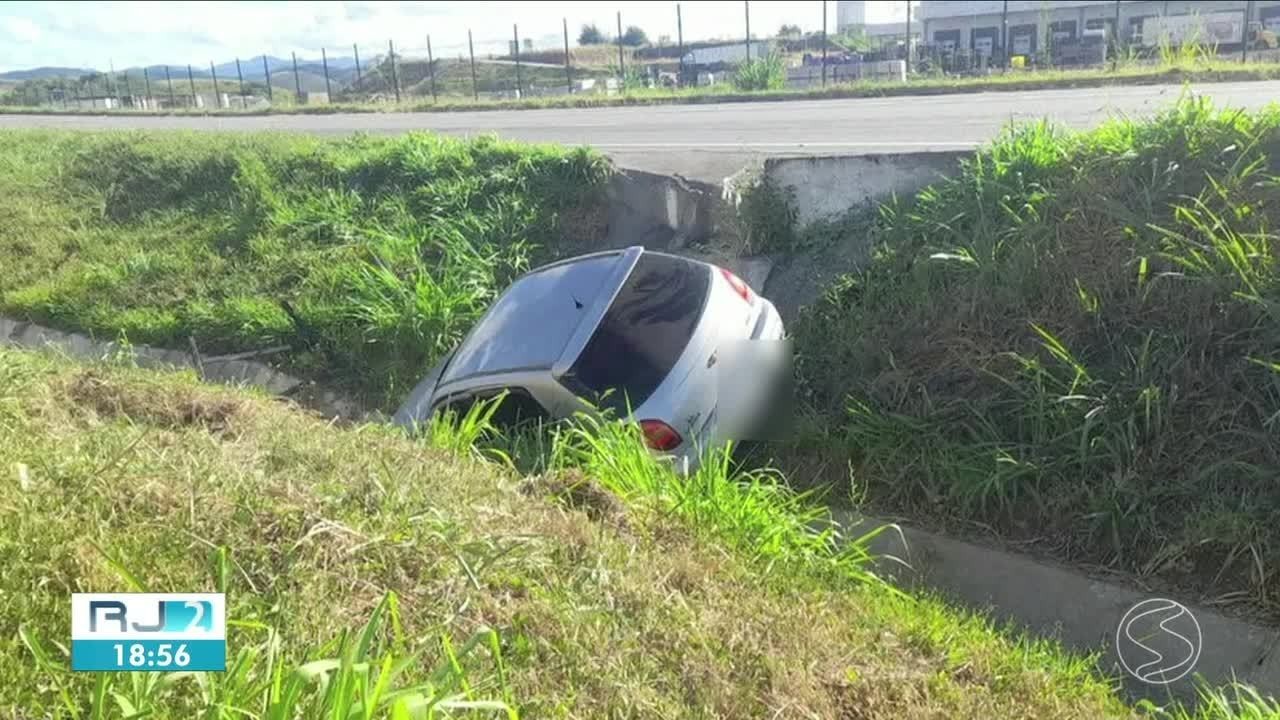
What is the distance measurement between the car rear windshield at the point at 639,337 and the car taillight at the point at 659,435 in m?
0.15

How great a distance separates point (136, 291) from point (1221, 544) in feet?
33.2

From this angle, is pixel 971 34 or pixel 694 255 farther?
pixel 971 34

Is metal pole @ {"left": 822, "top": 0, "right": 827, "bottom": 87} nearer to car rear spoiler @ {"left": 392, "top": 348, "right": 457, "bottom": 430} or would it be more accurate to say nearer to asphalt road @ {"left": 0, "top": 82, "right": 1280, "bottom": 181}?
asphalt road @ {"left": 0, "top": 82, "right": 1280, "bottom": 181}

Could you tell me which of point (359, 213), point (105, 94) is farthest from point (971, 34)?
point (105, 94)

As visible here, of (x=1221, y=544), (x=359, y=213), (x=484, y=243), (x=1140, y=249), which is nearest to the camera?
(x=1221, y=544)

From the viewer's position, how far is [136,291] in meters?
10.1

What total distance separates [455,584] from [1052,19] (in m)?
30.4

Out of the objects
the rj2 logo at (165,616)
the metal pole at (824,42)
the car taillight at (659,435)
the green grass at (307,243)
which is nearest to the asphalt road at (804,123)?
the green grass at (307,243)

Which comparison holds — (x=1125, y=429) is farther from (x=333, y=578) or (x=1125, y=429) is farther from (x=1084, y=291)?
(x=333, y=578)

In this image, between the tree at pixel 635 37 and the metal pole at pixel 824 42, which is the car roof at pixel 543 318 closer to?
the metal pole at pixel 824 42

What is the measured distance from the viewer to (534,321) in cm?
538

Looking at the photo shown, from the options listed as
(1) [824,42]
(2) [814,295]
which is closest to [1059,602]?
(2) [814,295]

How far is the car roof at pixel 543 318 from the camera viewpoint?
5.04 metres

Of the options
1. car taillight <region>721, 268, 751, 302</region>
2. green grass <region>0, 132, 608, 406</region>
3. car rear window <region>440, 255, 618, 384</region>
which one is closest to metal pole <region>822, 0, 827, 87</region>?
green grass <region>0, 132, 608, 406</region>
